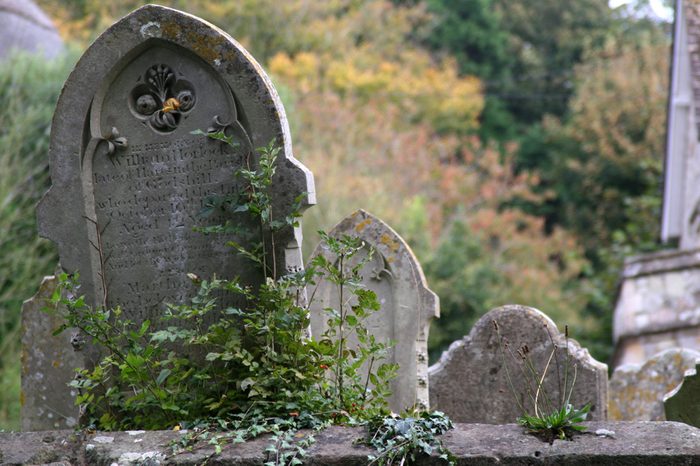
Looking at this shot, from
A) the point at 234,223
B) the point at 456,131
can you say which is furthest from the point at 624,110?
the point at 234,223

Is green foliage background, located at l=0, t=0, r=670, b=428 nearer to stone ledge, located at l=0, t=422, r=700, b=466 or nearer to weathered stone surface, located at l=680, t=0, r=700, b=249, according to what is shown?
weathered stone surface, located at l=680, t=0, r=700, b=249

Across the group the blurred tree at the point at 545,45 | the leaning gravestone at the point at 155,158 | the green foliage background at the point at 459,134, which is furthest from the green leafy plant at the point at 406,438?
the blurred tree at the point at 545,45

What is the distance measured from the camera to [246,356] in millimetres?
5078

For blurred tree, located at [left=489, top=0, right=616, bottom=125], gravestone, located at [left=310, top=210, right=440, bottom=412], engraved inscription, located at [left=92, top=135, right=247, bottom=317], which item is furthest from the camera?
blurred tree, located at [left=489, top=0, right=616, bottom=125]

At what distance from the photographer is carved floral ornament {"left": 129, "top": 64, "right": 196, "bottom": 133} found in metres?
5.60

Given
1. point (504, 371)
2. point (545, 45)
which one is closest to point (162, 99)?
point (504, 371)

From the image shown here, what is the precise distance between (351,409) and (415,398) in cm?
175

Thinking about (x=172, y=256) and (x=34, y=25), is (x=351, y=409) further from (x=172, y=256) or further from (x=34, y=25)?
(x=34, y=25)

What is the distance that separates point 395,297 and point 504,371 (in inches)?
32.8

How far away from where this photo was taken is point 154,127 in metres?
5.66

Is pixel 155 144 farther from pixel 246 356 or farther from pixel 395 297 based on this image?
pixel 395 297

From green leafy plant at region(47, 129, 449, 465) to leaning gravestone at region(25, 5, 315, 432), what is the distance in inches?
5.5

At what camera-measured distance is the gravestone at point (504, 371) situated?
6758mm

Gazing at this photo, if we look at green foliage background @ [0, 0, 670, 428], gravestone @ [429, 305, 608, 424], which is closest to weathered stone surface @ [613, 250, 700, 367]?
green foliage background @ [0, 0, 670, 428]
